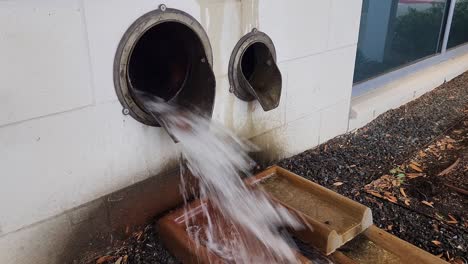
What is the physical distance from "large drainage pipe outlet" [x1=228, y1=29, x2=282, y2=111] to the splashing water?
36 centimetres

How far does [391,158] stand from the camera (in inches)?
149

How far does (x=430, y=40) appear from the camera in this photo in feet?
21.0

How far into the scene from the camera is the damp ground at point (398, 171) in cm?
254

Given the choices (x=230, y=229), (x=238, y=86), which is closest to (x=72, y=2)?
(x=238, y=86)

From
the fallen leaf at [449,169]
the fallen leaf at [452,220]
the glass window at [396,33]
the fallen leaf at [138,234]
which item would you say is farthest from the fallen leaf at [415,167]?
the fallen leaf at [138,234]

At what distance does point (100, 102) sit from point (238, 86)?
3.70 ft

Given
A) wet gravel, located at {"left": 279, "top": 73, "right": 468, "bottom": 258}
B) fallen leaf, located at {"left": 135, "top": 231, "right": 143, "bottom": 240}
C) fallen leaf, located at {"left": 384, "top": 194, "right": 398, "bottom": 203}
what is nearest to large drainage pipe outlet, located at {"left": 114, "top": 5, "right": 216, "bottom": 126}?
fallen leaf, located at {"left": 135, "top": 231, "right": 143, "bottom": 240}

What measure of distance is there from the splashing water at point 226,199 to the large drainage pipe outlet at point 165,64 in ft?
0.40

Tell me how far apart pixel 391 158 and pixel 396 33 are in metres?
2.28

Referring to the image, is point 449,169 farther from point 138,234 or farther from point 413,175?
point 138,234

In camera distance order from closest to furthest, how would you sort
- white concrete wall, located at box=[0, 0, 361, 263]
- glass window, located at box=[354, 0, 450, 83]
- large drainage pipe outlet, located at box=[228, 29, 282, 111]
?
1. white concrete wall, located at box=[0, 0, 361, 263]
2. large drainage pipe outlet, located at box=[228, 29, 282, 111]
3. glass window, located at box=[354, 0, 450, 83]

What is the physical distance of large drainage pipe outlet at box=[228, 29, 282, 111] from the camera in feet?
9.66

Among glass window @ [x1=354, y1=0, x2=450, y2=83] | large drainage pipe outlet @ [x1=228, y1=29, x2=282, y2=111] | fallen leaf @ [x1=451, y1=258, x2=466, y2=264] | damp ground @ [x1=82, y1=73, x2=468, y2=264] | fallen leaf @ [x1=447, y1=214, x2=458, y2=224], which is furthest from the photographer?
glass window @ [x1=354, y1=0, x2=450, y2=83]

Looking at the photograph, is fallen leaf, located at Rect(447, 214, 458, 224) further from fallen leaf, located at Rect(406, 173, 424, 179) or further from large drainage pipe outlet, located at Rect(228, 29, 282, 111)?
large drainage pipe outlet, located at Rect(228, 29, 282, 111)
